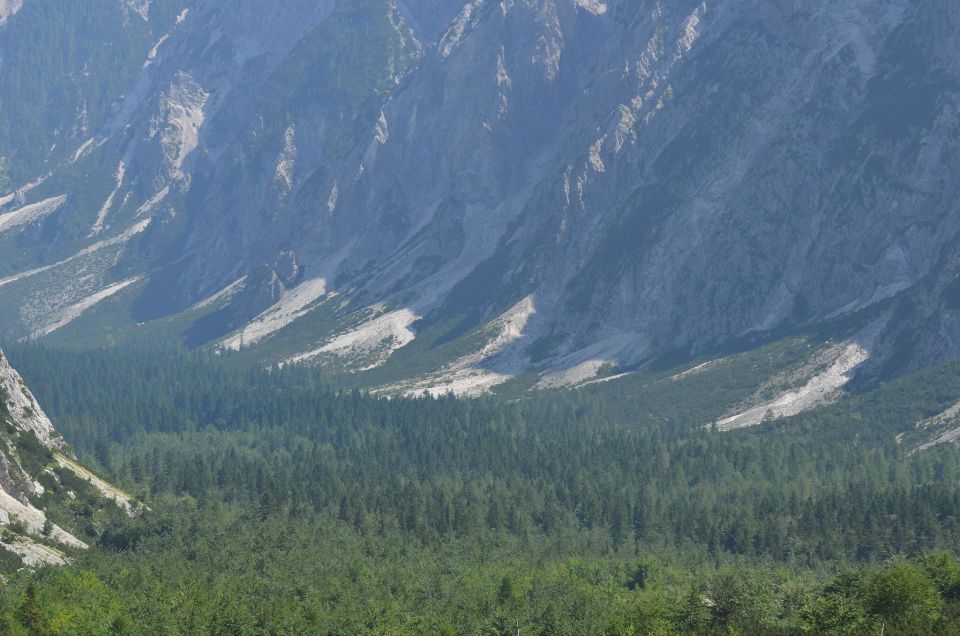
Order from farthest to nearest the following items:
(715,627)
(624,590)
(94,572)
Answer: (624,590) → (94,572) → (715,627)

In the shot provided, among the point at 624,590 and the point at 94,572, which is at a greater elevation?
the point at 94,572

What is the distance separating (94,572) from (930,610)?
84594 mm

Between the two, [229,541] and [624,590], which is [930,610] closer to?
[624,590]

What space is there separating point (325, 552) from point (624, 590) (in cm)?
3623

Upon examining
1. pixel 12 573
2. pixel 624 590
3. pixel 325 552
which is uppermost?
pixel 12 573

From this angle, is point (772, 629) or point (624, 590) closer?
point (772, 629)

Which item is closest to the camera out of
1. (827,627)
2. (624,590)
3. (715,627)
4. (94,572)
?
(827,627)

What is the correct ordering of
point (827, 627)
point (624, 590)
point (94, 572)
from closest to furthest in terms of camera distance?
point (827, 627) < point (94, 572) < point (624, 590)

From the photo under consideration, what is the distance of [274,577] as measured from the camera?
576 feet

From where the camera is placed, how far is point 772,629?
143 meters

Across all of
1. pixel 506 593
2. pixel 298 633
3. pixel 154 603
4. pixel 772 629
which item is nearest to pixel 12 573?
pixel 154 603

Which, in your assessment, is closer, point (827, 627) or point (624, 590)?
point (827, 627)

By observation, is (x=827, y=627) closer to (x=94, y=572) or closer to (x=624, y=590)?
(x=624, y=590)

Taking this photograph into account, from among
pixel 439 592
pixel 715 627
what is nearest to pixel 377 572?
pixel 439 592
